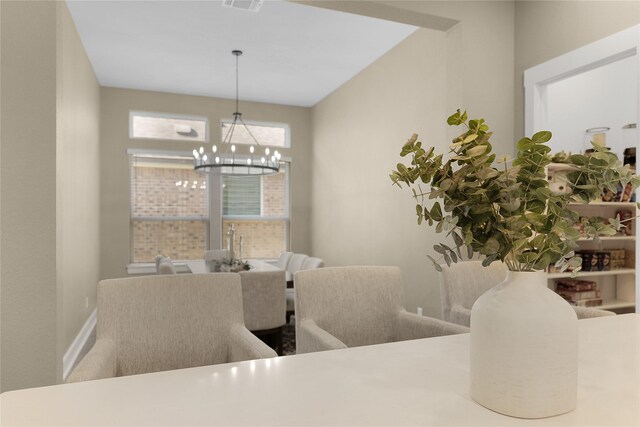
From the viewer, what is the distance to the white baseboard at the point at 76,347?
347cm

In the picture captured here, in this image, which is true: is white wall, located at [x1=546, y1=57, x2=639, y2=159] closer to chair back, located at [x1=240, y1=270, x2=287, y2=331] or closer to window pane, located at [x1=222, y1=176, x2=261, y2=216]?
chair back, located at [x1=240, y1=270, x2=287, y2=331]

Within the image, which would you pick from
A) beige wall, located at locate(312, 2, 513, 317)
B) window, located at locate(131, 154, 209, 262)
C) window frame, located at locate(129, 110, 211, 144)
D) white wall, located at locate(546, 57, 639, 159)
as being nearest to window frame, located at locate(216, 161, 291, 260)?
window, located at locate(131, 154, 209, 262)

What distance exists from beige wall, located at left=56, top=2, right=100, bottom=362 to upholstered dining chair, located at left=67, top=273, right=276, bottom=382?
1.07 m

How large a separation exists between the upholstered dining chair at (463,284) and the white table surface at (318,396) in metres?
1.00

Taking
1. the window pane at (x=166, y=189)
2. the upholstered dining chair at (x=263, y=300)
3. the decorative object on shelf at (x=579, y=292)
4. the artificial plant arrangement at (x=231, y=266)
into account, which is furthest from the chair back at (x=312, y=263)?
the window pane at (x=166, y=189)

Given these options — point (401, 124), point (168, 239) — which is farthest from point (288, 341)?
point (168, 239)

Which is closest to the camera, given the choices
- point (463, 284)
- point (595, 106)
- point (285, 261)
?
point (463, 284)

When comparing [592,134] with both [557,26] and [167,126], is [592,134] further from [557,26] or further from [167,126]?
[167,126]

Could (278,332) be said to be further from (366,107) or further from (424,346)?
(366,107)

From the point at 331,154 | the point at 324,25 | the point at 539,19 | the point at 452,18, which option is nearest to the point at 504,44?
the point at 539,19

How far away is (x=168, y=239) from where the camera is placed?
618cm

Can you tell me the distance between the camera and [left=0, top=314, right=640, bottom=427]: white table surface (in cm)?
79

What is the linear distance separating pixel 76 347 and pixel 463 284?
3.56 meters

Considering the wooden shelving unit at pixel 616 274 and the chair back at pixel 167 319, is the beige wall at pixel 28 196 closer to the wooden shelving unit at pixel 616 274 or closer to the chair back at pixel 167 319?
the chair back at pixel 167 319
